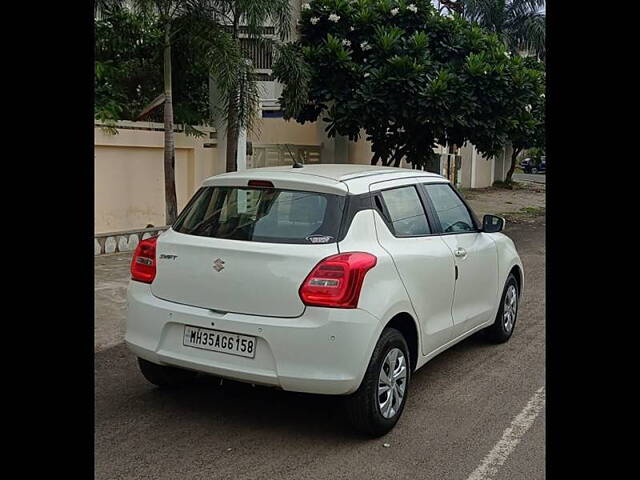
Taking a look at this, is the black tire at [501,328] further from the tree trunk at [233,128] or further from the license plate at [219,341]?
the tree trunk at [233,128]

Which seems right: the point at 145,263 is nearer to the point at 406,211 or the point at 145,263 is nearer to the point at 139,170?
the point at 406,211

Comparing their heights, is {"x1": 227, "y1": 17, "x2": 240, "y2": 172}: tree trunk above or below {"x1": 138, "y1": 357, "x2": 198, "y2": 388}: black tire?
above

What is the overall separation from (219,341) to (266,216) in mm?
827

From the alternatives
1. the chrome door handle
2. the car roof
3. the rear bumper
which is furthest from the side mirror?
the rear bumper

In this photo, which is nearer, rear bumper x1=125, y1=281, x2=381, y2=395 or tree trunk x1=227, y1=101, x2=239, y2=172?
rear bumper x1=125, y1=281, x2=381, y2=395

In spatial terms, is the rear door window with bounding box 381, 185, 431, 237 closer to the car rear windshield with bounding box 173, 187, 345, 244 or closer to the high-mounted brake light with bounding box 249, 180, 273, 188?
the car rear windshield with bounding box 173, 187, 345, 244

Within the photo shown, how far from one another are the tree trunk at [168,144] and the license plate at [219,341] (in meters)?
7.01

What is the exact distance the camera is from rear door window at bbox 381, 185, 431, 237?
495 cm

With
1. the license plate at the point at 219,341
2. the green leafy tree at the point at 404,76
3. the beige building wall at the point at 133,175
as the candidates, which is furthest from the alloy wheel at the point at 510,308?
the green leafy tree at the point at 404,76

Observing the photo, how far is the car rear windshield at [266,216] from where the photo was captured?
4.40m

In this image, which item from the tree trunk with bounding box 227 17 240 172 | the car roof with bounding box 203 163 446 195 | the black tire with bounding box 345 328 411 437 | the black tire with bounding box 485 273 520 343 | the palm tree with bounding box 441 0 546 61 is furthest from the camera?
the palm tree with bounding box 441 0 546 61
